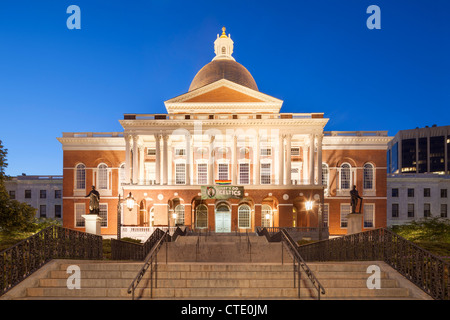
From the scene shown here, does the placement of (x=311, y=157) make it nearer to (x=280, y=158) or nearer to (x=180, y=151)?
(x=280, y=158)

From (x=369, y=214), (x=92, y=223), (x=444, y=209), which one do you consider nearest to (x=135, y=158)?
(x=92, y=223)

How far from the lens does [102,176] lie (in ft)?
177

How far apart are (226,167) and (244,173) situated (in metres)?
2.39

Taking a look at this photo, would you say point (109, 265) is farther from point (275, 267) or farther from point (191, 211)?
point (191, 211)

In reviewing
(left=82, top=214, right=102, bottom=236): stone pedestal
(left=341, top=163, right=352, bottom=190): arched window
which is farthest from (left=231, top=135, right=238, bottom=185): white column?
(left=82, top=214, right=102, bottom=236): stone pedestal

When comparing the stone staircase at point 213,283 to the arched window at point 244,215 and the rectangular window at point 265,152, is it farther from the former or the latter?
the rectangular window at point 265,152

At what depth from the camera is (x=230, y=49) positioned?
65.3 metres

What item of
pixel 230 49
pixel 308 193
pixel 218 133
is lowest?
pixel 308 193

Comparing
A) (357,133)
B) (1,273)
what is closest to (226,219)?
(357,133)

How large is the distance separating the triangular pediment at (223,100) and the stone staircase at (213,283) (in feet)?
125

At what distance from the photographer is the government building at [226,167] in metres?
46.2

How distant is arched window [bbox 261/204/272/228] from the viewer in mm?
50269

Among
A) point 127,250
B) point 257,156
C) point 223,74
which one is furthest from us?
point 223,74
